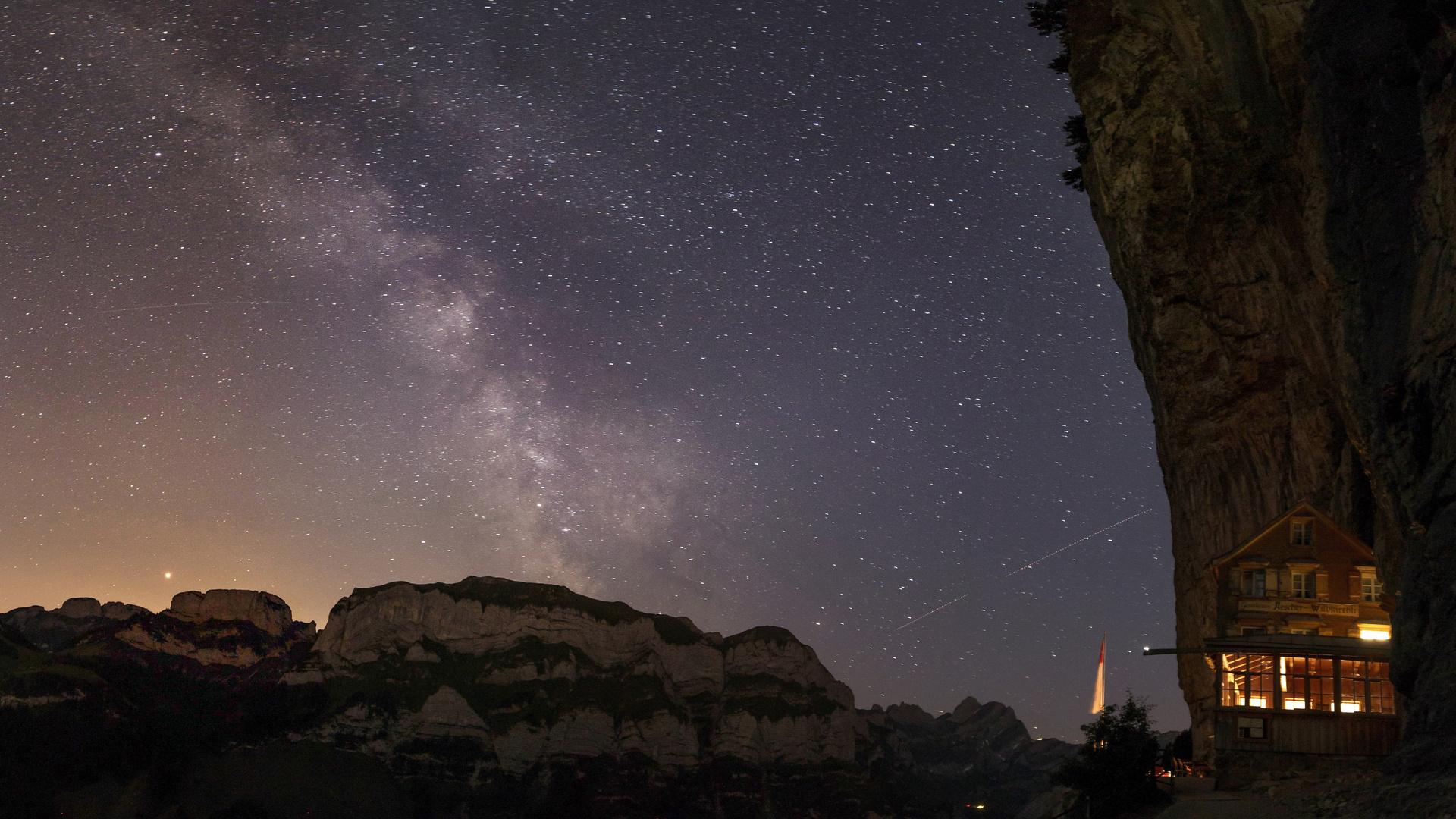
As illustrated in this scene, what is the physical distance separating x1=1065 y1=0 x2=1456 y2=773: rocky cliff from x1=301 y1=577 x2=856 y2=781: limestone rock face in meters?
136

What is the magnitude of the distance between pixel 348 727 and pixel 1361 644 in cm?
16135

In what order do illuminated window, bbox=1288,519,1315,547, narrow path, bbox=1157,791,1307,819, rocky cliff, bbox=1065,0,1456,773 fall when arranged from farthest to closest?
1. illuminated window, bbox=1288,519,1315,547
2. rocky cliff, bbox=1065,0,1456,773
3. narrow path, bbox=1157,791,1307,819

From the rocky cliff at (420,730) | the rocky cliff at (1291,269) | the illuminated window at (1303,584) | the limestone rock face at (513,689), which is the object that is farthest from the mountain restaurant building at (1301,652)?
the limestone rock face at (513,689)

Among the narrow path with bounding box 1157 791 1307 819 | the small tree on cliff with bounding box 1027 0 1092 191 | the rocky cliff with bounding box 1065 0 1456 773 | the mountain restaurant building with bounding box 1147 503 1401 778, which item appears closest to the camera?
the narrow path with bounding box 1157 791 1307 819

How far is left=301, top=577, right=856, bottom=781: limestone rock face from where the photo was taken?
16838 cm

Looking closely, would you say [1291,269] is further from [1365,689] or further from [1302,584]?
[1365,689]

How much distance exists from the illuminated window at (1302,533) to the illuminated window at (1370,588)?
6.51 ft

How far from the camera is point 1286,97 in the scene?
4097cm

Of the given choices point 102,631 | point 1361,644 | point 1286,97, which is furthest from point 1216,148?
point 102,631

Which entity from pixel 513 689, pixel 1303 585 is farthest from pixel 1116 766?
pixel 513 689

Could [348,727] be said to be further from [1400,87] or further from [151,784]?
[1400,87]

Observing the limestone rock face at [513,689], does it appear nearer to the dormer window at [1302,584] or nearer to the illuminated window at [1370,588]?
the dormer window at [1302,584]

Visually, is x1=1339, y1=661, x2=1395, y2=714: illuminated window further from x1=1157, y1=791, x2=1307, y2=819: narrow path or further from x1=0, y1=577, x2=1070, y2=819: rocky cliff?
x1=0, y1=577, x2=1070, y2=819: rocky cliff

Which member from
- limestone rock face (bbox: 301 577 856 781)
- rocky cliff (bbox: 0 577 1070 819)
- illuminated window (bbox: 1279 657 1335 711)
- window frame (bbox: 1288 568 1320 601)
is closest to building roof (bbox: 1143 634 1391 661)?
illuminated window (bbox: 1279 657 1335 711)
